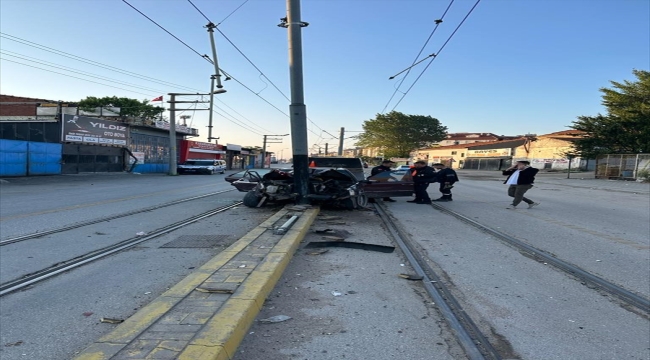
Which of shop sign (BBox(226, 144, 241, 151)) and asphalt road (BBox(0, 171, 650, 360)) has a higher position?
shop sign (BBox(226, 144, 241, 151))

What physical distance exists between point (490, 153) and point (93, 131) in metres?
56.1

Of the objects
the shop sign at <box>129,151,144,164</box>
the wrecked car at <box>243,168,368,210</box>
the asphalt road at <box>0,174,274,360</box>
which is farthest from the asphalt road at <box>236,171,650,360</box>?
the shop sign at <box>129,151,144,164</box>

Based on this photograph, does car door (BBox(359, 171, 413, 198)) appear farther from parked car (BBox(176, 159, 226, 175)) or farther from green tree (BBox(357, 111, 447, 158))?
green tree (BBox(357, 111, 447, 158))

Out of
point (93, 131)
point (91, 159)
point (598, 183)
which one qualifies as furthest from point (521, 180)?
point (93, 131)

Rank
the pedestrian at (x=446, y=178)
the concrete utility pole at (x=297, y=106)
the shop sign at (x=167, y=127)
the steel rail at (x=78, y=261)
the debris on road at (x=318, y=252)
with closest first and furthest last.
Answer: the steel rail at (x=78, y=261) < the debris on road at (x=318, y=252) < the concrete utility pole at (x=297, y=106) < the pedestrian at (x=446, y=178) < the shop sign at (x=167, y=127)

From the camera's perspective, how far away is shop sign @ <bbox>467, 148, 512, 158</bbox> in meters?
60.0

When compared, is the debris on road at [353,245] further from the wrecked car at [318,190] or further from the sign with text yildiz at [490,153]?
the sign with text yildiz at [490,153]

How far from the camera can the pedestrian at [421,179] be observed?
43.1ft

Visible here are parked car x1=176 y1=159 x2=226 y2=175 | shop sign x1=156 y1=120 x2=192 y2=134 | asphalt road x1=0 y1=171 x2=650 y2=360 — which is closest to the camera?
asphalt road x1=0 y1=171 x2=650 y2=360

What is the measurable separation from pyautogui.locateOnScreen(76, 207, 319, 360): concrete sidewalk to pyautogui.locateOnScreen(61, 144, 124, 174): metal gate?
28428 mm

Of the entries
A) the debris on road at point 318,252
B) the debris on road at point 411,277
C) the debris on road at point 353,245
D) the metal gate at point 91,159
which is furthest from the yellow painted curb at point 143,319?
the metal gate at point 91,159

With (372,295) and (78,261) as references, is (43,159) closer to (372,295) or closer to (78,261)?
(78,261)

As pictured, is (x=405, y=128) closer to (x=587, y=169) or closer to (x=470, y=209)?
(x=587, y=169)

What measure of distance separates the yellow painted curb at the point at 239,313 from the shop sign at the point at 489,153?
61.7 m
